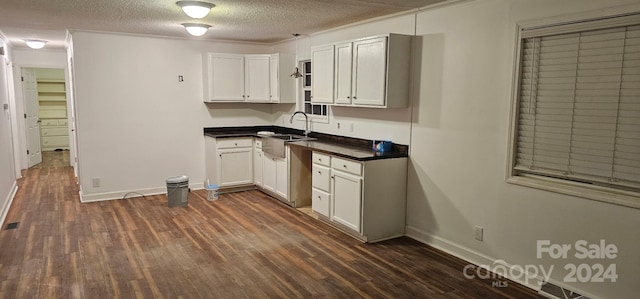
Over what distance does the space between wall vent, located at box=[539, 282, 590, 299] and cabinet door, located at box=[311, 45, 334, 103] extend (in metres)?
2.80

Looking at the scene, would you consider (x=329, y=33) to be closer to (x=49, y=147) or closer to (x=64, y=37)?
(x=64, y=37)

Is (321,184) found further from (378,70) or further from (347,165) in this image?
(378,70)

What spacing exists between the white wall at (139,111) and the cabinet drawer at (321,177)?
242 cm

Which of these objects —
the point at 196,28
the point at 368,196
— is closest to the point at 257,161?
the point at 196,28

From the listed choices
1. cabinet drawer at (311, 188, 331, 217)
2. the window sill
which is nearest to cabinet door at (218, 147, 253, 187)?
cabinet drawer at (311, 188, 331, 217)

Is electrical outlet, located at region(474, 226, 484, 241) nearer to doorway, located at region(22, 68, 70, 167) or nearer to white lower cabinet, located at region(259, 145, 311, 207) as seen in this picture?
white lower cabinet, located at region(259, 145, 311, 207)

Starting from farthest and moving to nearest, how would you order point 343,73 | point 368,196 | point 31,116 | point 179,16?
point 31,116 < point 343,73 < point 179,16 < point 368,196

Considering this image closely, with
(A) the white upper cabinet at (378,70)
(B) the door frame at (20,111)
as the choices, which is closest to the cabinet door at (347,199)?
(A) the white upper cabinet at (378,70)

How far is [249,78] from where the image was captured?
249 inches

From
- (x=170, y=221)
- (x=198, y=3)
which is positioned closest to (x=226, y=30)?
(x=198, y=3)

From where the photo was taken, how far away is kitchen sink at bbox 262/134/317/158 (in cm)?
549

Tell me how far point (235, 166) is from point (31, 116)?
5.12m

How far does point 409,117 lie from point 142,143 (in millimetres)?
3832

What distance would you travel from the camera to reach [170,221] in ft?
15.9
